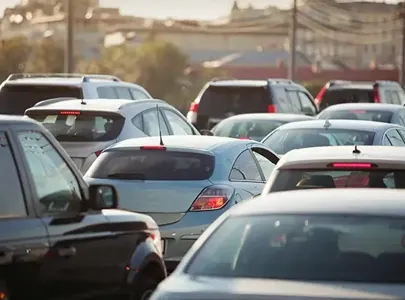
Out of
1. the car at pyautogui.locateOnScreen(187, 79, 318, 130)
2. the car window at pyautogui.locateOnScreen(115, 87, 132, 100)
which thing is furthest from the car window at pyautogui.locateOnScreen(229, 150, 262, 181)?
the car at pyautogui.locateOnScreen(187, 79, 318, 130)

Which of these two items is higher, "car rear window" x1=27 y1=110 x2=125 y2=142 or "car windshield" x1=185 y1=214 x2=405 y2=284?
"car windshield" x1=185 y1=214 x2=405 y2=284

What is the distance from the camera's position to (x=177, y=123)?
18.6 meters

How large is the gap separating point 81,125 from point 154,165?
4169mm

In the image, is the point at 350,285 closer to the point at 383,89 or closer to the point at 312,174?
the point at 312,174

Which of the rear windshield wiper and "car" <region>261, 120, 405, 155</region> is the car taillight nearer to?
the rear windshield wiper

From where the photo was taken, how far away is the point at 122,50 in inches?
4419

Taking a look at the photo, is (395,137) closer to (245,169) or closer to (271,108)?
(245,169)

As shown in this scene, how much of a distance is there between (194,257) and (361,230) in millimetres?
821

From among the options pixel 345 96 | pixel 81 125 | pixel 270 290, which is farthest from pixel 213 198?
pixel 345 96

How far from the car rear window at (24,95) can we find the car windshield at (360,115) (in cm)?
522

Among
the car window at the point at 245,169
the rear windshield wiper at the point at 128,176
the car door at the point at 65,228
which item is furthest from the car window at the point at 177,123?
the car door at the point at 65,228

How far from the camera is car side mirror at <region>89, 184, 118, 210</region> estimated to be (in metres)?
8.32

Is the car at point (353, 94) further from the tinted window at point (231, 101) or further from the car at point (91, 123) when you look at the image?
the car at point (91, 123)

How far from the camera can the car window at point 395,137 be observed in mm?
16656
